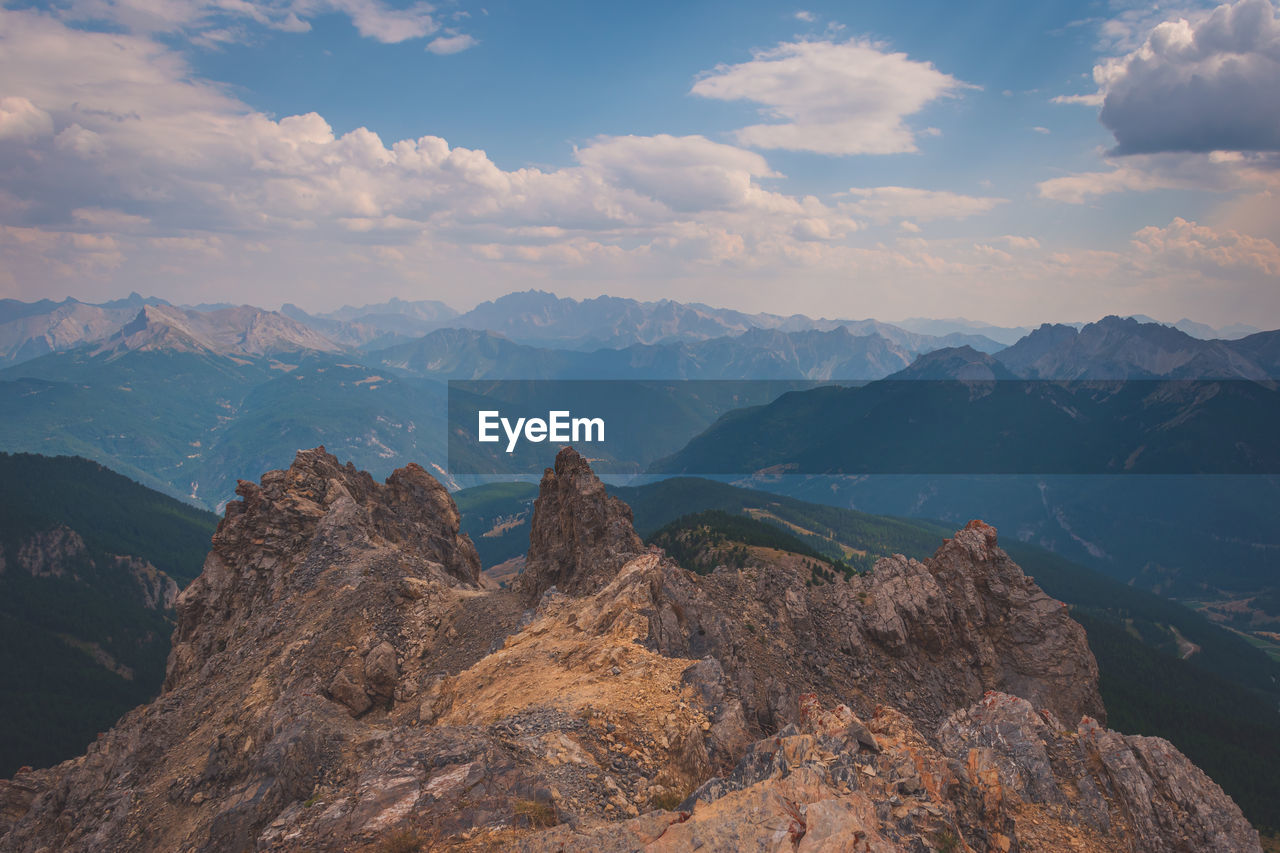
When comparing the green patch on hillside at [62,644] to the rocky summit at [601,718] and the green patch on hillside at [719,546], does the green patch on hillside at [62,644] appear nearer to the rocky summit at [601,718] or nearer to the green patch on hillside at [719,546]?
the rocky summit at [601,718]

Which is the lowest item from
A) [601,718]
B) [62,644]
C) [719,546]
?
[62,644]

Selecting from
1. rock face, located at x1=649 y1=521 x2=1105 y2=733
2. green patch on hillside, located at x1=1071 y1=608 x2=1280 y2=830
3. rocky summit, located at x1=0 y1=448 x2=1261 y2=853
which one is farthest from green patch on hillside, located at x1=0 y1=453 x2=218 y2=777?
green patch on hillside, located at x1=1071 y1=608 x2=1280 y2=830

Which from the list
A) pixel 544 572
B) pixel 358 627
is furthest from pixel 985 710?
pixel 544 572

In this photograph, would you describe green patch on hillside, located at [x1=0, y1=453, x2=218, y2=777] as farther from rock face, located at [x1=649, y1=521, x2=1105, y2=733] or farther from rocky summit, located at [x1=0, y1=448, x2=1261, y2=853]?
rock face, located at [x1=649, y1=521, x2=1105, y2=733]

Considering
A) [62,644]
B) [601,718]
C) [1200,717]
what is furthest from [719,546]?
[62,644]

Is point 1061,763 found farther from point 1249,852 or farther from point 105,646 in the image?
point 105,646

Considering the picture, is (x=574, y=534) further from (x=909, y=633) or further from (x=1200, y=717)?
(x=1200, y=717)
